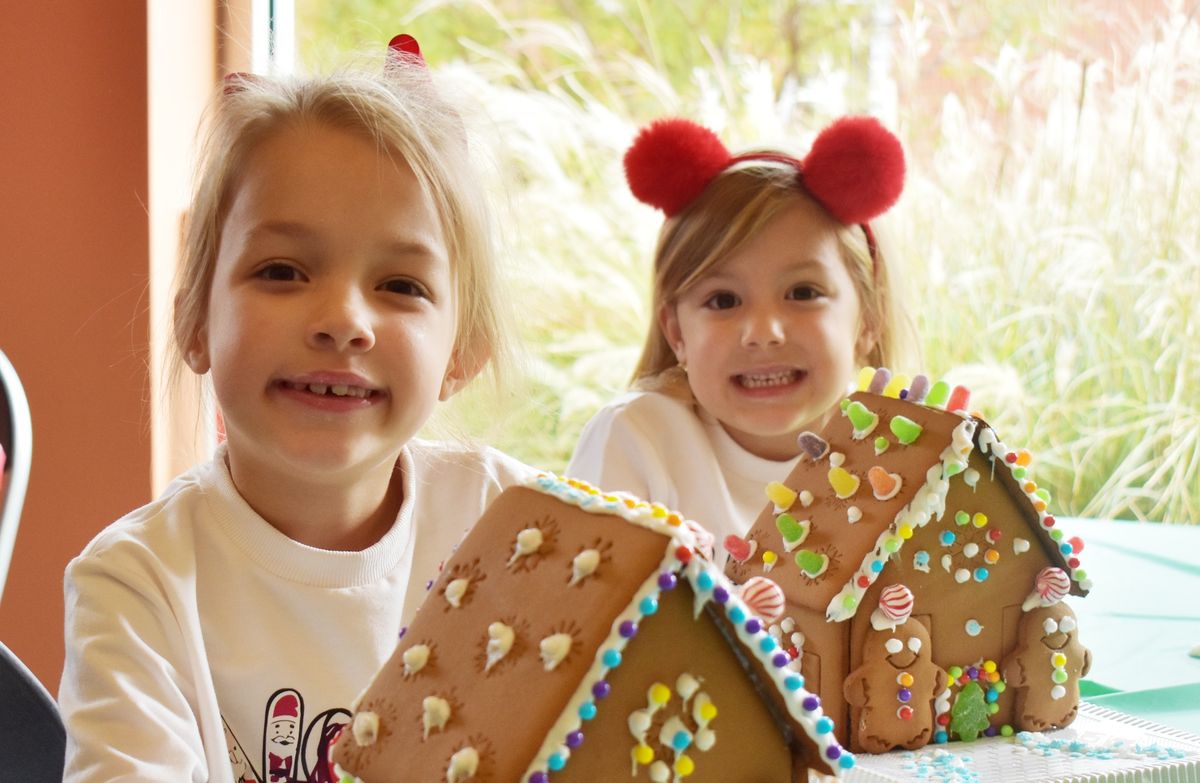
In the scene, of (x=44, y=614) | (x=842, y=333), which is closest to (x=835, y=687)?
(x=842, y=333)

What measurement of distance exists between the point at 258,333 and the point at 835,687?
525 mm

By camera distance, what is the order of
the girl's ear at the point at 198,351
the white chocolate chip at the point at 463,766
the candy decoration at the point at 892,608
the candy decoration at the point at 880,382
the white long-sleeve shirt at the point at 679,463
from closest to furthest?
the white chocolate chip at the point at 463,766 → the candy decoration at the point at 892,608 → the candy decoration at the point at 880,382 → the girl's ear at the point at 198,351 → the white long-sleeve shirt at the point at 679,463

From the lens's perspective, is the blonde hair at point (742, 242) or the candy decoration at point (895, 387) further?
the blonde hair at point (742, 242)

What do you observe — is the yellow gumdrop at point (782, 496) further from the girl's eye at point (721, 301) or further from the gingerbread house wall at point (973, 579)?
the girl's eye at point (721, 301)

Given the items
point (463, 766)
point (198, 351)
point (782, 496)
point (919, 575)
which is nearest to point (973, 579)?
point (919, 575)

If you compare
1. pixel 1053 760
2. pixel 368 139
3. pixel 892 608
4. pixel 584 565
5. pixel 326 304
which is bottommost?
pixel 1053 760

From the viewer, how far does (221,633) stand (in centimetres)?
109

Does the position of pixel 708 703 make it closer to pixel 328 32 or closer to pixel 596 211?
pixel 596 211

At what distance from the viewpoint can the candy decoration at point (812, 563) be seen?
37.2 inches

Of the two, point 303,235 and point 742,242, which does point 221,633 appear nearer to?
point 303,235

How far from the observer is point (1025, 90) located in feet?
9.49

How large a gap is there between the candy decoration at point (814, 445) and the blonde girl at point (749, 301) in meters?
0.50

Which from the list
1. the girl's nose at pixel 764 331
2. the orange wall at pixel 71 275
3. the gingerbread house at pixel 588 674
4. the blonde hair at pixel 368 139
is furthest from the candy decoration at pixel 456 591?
the orange wall at pixel 71 275

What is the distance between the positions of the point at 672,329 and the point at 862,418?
29.2 inches
